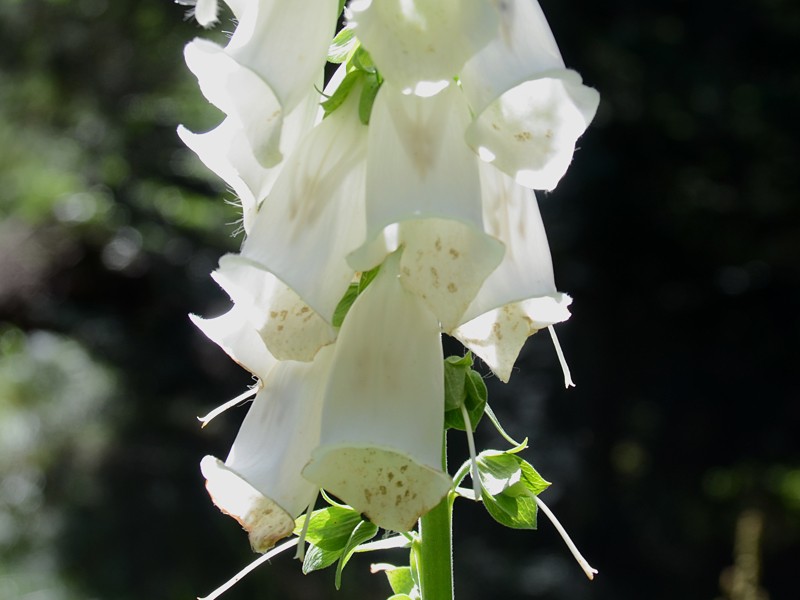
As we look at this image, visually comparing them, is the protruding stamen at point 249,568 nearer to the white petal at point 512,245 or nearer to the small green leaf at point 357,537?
the small green leaf at point 357,537

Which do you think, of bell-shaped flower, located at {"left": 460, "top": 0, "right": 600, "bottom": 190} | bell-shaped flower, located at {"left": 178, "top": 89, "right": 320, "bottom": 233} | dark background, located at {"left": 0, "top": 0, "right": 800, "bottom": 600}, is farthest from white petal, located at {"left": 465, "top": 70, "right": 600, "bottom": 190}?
dark background, located at {"left": 0, "top": 0, "right": 800, "bottom": 600}

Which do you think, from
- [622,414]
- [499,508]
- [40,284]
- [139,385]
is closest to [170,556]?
[139,385]

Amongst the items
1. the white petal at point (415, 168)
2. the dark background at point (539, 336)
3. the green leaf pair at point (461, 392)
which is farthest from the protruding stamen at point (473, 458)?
the dark background at point (539, 336)

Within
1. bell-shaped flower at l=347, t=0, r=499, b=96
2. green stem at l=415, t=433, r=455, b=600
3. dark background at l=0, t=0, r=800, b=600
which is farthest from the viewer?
dark background at l=0, t=0, r=800, b=600

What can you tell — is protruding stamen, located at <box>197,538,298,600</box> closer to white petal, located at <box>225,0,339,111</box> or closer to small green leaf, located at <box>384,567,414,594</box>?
small green leaf, located at <box>384,567,414,594</box>

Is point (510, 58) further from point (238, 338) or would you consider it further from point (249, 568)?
point (249, 568)

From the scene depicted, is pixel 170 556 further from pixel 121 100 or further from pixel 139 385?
pixel 121 100

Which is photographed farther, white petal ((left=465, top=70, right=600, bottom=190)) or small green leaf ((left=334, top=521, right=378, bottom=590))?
small green leaf ((left=334, top=521, right=378, bottom=590))

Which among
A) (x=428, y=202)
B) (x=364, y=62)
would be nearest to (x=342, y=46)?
(x=364, y=62)
